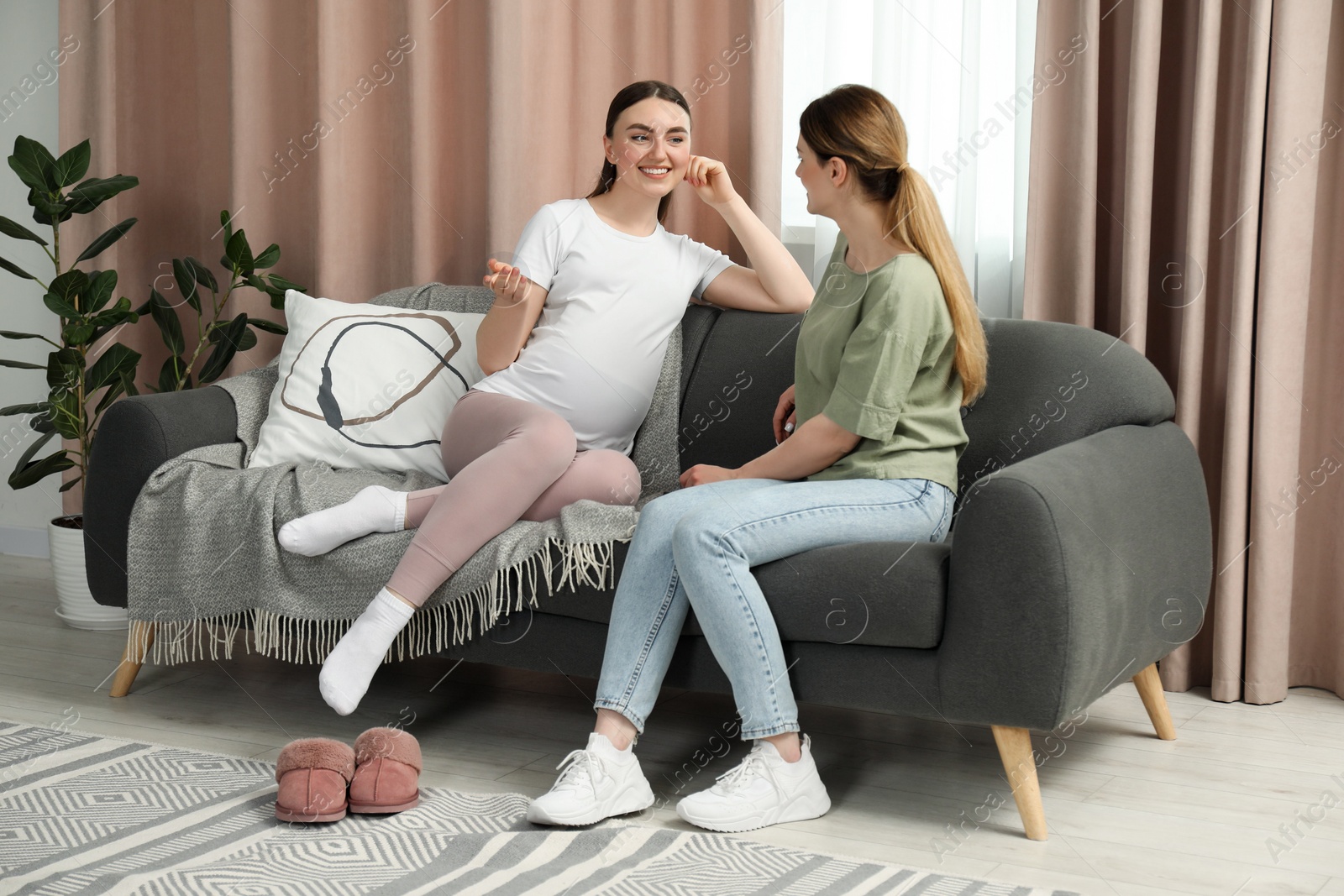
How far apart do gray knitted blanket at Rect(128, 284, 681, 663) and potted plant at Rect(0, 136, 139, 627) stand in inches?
26.1

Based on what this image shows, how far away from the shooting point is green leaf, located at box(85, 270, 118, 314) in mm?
2881

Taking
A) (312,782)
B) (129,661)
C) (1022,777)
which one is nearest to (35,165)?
(129,661)

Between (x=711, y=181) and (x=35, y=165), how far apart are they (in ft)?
5.59

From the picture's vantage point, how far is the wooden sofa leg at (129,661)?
2254 mm

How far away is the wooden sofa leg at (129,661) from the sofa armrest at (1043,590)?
1.44 metres

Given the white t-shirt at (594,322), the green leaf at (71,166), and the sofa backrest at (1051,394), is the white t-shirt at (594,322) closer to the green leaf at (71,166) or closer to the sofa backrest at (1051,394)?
the sofa backrest at (1051,394)

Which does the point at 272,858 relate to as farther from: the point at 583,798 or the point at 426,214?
the point at 426,214

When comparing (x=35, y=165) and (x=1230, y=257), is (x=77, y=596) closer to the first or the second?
(x=35, y=165)

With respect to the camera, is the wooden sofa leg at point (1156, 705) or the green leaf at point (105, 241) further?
the green leaf at point (105, 241)

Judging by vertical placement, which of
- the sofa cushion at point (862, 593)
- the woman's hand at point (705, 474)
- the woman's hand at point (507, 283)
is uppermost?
the woman's hand at point (507, 283)

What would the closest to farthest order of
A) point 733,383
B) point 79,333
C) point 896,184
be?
point 896,184, point 733,383, point 79,333

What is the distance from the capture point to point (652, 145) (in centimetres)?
228

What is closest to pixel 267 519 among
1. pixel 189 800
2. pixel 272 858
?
pixel 189 800

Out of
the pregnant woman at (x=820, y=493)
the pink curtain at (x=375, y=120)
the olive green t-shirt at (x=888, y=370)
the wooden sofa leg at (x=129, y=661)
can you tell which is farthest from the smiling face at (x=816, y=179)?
the wooden sofa leg at (x=129, y=661)
